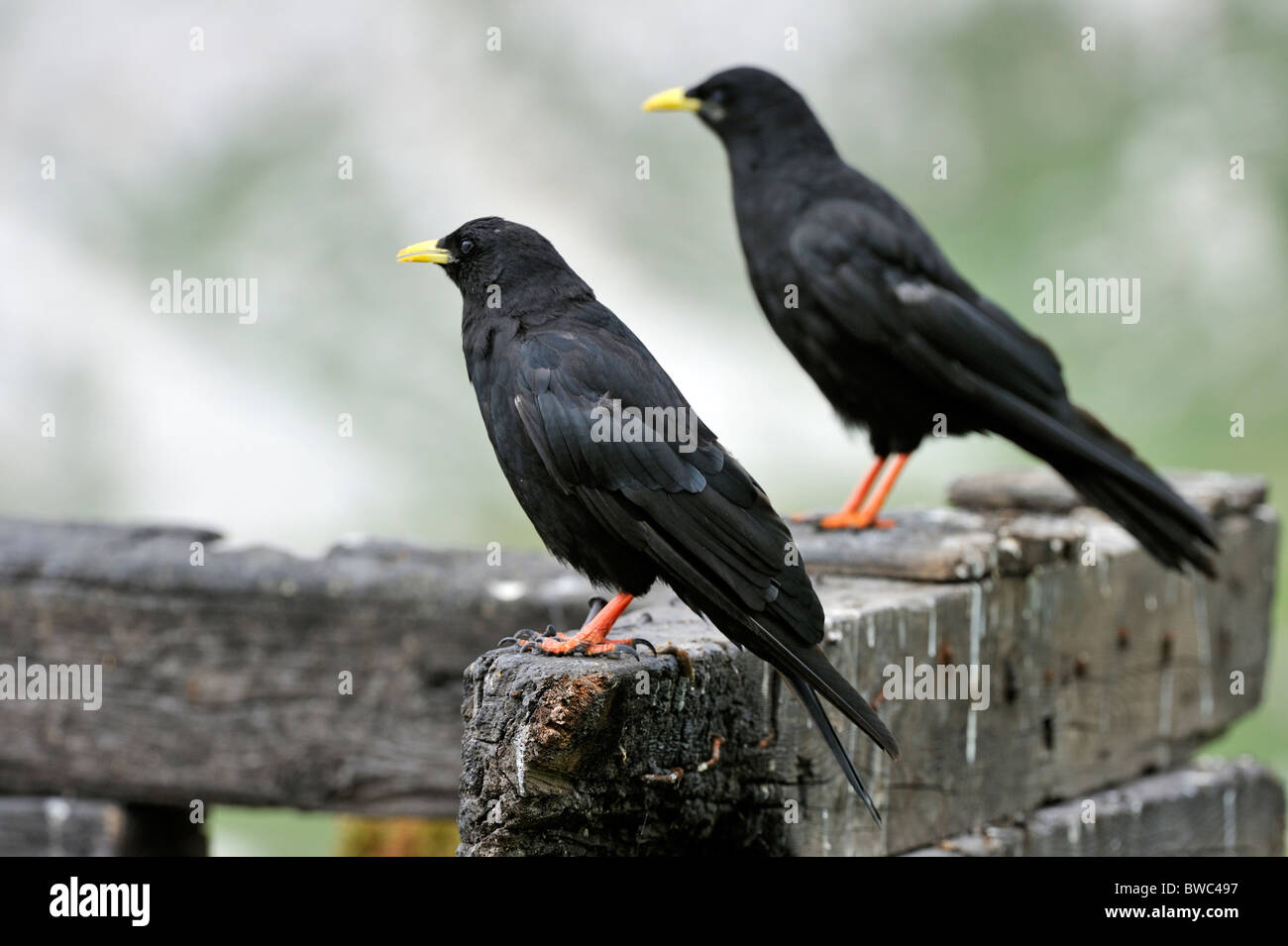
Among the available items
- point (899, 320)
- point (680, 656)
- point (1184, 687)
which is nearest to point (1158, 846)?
point (1184, 687)

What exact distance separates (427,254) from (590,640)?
39.1 inches

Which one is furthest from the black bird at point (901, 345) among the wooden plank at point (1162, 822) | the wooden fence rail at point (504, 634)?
the wooden plank at point (1162, 822)

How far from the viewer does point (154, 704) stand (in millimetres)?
4773

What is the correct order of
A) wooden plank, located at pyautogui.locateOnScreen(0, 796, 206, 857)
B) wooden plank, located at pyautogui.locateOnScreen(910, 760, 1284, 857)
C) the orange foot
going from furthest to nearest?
wooden plank, located at pyautogui.locateOnScreen(0, 796, 206, 857), the orange foot, wooden plank, located at pyautogui.locateOnScreen(910, 760, 1284, 857)

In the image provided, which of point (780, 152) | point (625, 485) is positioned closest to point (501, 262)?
point (625, 485)

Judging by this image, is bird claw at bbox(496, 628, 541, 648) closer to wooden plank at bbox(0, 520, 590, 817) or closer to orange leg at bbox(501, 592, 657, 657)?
orange leg at bbox(501, 592, 657, 657)

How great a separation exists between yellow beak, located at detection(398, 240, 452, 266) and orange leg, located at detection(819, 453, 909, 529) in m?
1.46

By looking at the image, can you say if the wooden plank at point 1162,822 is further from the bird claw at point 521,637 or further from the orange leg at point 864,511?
the bird claw at point 521,637

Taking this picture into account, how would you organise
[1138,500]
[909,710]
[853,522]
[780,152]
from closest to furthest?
[909,710] → [853,522] → [1138,500] → [780,152]

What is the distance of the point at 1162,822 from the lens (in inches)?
187

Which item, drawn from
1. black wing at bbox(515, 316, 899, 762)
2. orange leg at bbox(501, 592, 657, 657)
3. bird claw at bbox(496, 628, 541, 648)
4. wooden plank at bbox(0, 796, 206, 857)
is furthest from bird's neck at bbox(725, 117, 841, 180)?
wooden plank at bbox(0, 796, 206, 857)

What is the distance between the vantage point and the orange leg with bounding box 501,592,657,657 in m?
3.07

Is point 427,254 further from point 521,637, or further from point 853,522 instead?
point 853,522
